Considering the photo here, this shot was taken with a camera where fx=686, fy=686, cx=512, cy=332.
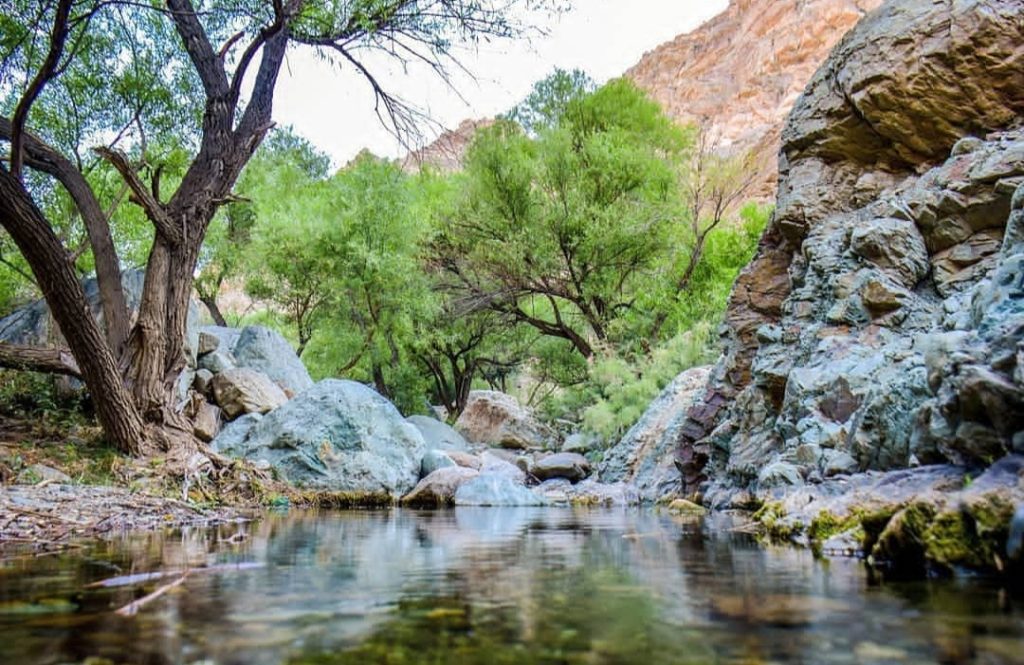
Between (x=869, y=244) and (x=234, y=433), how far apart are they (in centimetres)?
947

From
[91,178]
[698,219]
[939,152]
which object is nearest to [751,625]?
[939,152]

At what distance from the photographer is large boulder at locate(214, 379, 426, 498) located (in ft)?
33.0

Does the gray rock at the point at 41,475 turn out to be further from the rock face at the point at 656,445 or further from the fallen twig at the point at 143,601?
the rock face at the point at 656,445

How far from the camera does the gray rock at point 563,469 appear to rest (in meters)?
15.2

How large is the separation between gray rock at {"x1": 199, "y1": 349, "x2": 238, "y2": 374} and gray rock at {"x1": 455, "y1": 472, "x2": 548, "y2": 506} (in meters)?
5.54

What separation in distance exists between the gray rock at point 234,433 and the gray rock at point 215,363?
145cm

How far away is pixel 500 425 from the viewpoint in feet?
72.9

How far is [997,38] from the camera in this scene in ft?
25.7

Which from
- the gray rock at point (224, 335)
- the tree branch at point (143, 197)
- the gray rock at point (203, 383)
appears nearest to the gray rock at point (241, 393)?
the gray rock at point (203, 383)

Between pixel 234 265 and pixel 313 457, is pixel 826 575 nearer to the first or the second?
pixel 313 457

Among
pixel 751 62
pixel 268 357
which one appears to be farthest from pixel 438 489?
pixel 751 62

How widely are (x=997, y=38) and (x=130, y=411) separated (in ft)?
35.6

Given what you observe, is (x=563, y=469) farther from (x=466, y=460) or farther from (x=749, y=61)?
(x=749, y=61)

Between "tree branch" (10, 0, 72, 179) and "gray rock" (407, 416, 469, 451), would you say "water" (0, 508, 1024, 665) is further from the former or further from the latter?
"gray rock" (407, 416, 469, 451)
